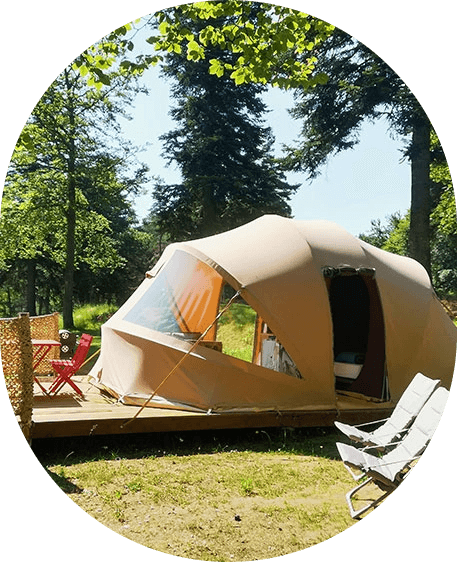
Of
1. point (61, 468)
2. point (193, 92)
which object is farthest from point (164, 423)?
point (193, 92)

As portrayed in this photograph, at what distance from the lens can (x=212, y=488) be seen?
450 cm

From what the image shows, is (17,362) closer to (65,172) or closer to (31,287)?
(65,172)

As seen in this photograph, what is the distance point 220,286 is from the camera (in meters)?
8.42

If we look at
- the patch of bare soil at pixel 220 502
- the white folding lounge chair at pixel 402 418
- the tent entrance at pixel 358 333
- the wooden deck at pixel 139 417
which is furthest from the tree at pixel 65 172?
the white folding lounge chair at pixel 402 418

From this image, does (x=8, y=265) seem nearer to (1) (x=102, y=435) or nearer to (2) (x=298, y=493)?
(1) (x=102, y=435)

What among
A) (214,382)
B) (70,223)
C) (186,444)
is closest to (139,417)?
(186,444)

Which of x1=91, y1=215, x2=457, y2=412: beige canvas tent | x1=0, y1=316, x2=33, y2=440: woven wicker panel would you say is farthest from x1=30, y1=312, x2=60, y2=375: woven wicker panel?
x1=0, y1=316, x2=33, y2=440: woven wicker panel

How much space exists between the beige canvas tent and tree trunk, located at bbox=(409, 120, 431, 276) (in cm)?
556

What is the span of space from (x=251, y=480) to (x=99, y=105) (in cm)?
1356

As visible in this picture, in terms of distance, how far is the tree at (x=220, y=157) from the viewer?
1631cm

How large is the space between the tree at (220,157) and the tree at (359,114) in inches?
86.1

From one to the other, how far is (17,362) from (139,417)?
4.74 feet

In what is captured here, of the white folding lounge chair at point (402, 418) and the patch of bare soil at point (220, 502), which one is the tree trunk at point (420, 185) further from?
the patch of bare soil at point (220, 502)

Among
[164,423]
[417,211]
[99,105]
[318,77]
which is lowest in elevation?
[164,423]
